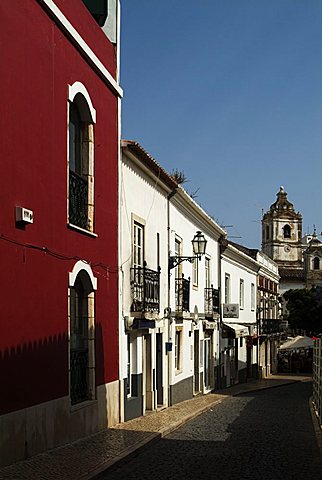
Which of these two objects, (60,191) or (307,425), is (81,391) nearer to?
(60,191)

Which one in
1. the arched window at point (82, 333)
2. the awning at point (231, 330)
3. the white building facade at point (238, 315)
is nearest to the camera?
the arched window at point (82, 333)

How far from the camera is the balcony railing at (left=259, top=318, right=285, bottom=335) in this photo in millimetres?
43381

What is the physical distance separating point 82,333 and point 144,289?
13.3 ft

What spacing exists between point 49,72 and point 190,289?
46.0ft

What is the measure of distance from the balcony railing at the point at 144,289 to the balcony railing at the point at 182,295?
3585 mm

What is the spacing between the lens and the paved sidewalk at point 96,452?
9.48 m

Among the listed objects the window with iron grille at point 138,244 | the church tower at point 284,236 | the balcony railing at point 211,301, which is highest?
the church tower at point 284,236

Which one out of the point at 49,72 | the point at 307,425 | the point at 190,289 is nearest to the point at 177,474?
the point at 49,72

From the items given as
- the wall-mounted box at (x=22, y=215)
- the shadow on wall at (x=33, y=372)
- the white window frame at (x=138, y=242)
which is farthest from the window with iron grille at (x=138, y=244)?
the wall-mounted box at (x=22, y=215)

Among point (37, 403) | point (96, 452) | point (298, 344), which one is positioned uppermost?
point (37, 403)

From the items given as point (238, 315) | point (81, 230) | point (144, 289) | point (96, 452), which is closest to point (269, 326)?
point (238, 315)

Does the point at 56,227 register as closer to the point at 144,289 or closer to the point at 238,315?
the point at 144,289

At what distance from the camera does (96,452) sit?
1138cm

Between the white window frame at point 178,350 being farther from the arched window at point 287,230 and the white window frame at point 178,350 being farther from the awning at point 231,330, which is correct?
the arched window at point 287,230
